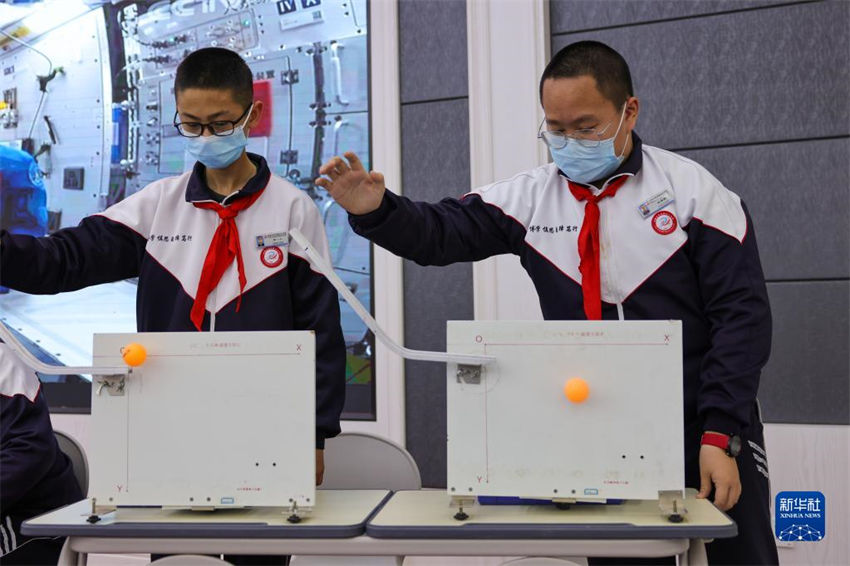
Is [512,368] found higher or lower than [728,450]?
higher

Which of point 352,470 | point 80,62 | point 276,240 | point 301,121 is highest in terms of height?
point 80,62

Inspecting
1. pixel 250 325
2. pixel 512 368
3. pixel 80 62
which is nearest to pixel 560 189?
pixel 512 368

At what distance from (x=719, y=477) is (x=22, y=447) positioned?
1.42 metres

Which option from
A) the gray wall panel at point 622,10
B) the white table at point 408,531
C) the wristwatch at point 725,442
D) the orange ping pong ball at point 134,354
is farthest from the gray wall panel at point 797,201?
the orange ping pong ball at point 134,354

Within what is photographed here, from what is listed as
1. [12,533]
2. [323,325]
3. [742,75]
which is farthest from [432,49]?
[12,533]

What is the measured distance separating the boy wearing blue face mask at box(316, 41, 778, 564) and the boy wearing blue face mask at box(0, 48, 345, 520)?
205 millimetres

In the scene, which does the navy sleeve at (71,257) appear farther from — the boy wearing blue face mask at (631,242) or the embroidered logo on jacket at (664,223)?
the embroidered logo on jacket at (664,223)

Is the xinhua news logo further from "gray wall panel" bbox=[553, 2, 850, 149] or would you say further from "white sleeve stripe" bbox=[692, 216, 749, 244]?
"white sleeve stripe" bbox=[692, 216, 749, 244]

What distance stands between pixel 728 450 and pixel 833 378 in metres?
1.23

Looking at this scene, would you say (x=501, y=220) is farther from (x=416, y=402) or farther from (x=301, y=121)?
(x=301, y=121)

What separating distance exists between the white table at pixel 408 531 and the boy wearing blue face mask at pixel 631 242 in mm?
215

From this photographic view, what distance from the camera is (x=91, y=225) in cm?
172

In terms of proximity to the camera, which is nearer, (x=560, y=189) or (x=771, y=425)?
(x=560, y=189)

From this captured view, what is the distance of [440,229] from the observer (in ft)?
5.43
